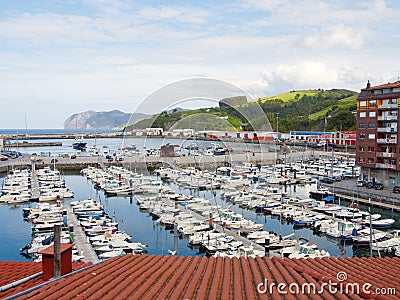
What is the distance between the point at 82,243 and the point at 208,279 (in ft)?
35.9

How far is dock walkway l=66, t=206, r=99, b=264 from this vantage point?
12039mm

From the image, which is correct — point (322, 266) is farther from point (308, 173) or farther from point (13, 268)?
point (308, 173)

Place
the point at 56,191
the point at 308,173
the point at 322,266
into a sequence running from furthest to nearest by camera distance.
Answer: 1. the point at 308,173
2. the point at 56,191
3. the point at 322,266

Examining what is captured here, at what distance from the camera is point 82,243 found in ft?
44.4

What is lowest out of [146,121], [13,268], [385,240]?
[385,240]

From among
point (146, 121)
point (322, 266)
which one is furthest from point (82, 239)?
point (322, 266)

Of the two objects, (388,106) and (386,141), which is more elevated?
(388,106)

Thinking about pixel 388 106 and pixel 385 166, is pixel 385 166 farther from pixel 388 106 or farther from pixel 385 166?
pixel 388 106

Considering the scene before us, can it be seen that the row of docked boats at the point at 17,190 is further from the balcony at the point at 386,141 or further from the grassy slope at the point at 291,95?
the grassy slope at the point at 291,95

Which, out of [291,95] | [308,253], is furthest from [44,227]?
[291,95]

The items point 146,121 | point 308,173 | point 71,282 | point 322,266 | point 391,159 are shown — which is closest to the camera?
point 71,282

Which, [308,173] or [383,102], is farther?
[308,173]

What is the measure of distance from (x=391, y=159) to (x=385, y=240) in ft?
27.0

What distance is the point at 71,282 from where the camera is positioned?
3.32 metres
